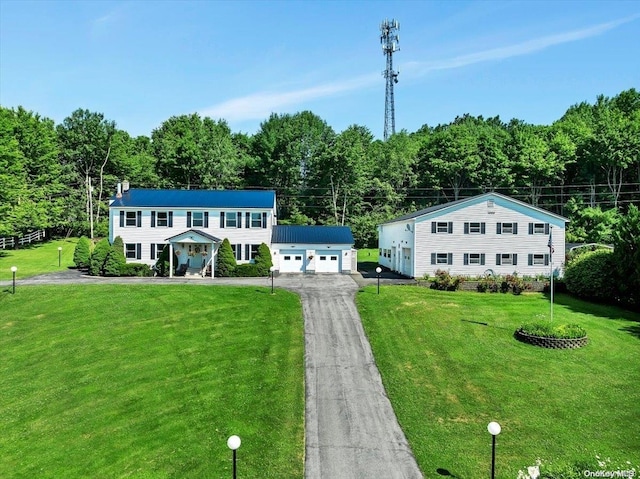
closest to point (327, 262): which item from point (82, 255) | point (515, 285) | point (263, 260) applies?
point (263, 260)

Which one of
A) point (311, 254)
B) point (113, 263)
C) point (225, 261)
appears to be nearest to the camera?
point (113, 263)

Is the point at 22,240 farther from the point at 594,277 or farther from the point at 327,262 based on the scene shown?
the point at 594,277

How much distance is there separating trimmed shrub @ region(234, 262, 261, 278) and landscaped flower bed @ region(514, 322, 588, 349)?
20284 mm

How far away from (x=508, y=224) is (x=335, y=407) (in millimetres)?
25400

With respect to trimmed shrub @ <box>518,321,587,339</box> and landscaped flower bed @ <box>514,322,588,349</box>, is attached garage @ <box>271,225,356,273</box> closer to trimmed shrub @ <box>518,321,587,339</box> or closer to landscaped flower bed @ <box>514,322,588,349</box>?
trimmed shrub @ <box>518,321,587,339</box>

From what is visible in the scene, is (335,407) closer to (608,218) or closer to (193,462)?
(193,462)

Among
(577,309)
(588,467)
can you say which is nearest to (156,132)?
(577,309)

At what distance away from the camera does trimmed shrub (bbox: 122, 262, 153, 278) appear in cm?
3438

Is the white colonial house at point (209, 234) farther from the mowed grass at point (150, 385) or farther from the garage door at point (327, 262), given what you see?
the mowed grass at point (150, 385)

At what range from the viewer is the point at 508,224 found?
3409cm

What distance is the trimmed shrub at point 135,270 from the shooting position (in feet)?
113

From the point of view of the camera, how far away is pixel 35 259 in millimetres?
43281

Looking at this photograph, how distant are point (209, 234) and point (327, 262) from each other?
10.5 meters

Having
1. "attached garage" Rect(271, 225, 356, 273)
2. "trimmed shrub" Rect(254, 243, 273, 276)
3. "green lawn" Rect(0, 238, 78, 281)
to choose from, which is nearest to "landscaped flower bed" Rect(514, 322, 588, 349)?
"attached garage" Rect(271, 225, 356, 273)
